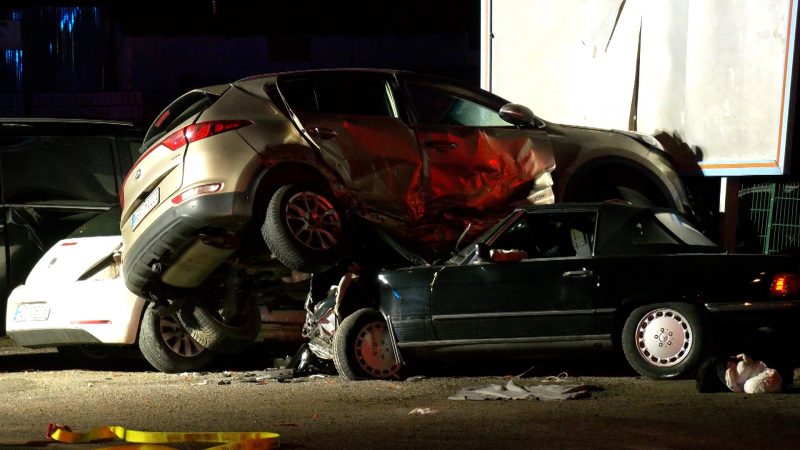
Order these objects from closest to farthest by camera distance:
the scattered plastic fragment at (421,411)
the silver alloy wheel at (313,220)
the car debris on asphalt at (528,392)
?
the scattered plastic fragment at (421,411) → the car debris on asphalt at (528,392) → the silver alloy wheel at (313,220)

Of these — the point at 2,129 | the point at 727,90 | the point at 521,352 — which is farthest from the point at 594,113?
the point at 2,129

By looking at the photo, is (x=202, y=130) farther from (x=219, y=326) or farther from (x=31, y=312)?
(x=31, y=312)

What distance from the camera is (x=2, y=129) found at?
12445 millimetres

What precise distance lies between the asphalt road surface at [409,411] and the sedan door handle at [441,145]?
1.74 metres

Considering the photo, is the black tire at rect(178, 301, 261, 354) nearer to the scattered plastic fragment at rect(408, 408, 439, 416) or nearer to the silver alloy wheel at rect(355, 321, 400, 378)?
the silver alloy wheel at rect(355, 321, 400, 378)

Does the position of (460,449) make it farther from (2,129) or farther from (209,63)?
(209,63)

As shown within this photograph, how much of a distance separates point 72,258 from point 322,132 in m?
2.75

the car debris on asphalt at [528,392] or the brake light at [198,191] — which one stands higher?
the brake light at [198,191]

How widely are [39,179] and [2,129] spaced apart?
56 cm

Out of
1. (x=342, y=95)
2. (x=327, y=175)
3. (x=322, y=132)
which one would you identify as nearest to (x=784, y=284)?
(x=327, y=175)

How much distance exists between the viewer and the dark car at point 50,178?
1248 centimetres

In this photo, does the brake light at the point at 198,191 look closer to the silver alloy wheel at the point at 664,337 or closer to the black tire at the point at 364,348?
the black tire at the point at 364,348

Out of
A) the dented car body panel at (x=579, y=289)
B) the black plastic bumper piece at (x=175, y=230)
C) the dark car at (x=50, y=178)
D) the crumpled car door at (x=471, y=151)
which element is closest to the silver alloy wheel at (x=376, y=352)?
the dented car body panel at (x=579, y=289)

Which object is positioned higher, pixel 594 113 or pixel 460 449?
pixel 594 113
